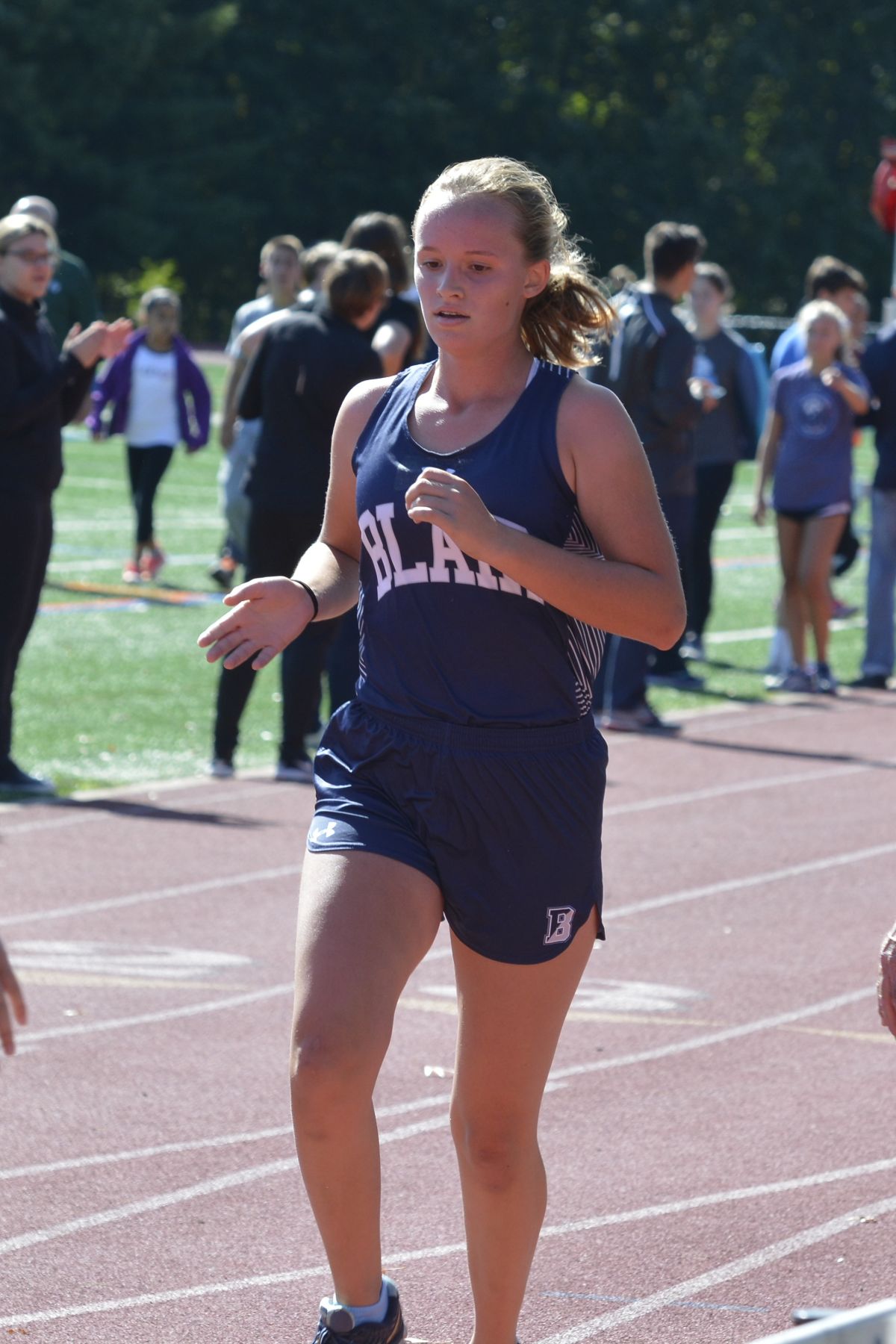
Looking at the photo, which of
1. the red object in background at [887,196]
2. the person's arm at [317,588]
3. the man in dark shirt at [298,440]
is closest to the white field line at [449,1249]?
the person's arm at [317,588]

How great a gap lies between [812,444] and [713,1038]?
738cm

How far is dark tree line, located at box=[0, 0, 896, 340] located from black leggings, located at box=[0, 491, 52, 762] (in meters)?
46.1

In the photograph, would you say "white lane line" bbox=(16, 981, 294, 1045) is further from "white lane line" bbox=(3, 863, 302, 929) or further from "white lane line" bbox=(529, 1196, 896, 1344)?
"white lane line" bbox=(529, 1196, 896, 1344)

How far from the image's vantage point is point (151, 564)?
16.8m

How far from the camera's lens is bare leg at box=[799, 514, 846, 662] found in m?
12.8

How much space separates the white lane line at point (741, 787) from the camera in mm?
9445

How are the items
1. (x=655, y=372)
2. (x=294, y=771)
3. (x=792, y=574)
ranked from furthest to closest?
(x=792, y=574) → (x=655, y=372) → (x=294, y=771)

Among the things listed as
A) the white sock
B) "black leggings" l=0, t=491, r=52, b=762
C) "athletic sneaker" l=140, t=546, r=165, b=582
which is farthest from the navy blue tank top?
"athletic sneaker" l=140, t=546, r=165, b=582

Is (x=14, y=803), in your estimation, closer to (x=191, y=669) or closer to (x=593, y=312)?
(x=191, y=669)

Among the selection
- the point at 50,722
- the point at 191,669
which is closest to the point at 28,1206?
the point at 50,722

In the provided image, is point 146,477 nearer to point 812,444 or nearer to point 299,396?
point 812,444

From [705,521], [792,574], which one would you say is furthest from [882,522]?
[705,521]

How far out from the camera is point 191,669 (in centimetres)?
1280

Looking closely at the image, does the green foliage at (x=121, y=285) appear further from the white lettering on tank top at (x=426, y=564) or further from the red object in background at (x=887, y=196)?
the white lettering on tank top at (x=426, y=564)
